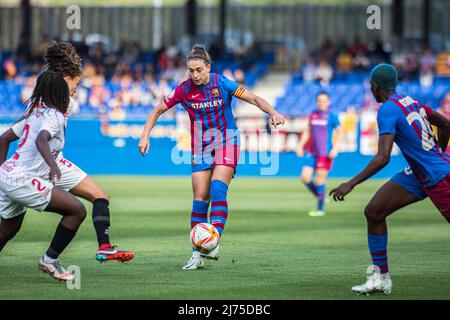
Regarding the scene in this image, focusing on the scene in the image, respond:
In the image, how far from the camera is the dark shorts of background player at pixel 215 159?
10.5 m

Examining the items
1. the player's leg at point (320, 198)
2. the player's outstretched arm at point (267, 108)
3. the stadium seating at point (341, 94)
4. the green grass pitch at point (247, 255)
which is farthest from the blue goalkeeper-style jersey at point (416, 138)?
the stadium seating at point (341, 94)

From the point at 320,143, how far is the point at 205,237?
27.3 feet

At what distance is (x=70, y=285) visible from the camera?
28.8 feet

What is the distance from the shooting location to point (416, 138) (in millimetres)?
8609

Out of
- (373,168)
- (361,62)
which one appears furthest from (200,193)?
(361,62)

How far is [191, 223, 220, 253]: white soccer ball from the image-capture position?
9773 mm

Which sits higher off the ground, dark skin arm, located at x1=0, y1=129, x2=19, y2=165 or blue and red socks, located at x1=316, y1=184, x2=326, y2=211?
dark skin arm, located at x1=0, y1=129, x2=19, y2=165

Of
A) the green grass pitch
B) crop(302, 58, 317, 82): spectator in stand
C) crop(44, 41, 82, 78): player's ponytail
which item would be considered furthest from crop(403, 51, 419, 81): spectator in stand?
crop(44, 41, 82, 78): player's ponytail

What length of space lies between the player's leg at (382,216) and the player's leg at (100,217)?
7.18 ft

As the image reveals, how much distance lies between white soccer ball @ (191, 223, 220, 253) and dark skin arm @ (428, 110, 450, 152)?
2340 millimetres

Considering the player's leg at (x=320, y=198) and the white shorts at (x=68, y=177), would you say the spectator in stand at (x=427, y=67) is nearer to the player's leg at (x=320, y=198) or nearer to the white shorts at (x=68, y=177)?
the player's leg at (x=320, y=198)

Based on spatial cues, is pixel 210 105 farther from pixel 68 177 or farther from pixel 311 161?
pixel 311 161

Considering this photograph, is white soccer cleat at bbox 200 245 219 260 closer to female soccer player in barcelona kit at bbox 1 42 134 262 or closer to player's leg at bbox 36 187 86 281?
female soccer player in barcelona kit at bbox 1 42 134 262

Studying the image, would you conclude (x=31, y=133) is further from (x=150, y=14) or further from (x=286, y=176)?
(x=150, y=14)
